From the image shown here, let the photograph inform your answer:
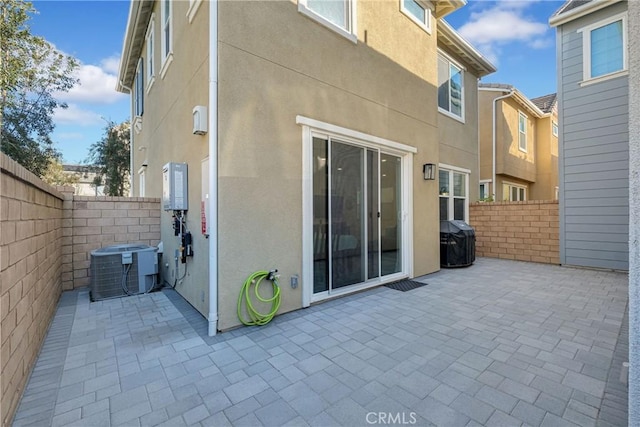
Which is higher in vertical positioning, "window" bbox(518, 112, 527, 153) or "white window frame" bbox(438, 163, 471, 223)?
"window" bbox(518, 112, 527, 153)

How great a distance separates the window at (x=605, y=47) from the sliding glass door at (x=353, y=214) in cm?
511

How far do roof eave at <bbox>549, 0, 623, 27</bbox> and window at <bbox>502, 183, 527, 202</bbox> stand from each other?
241 inches

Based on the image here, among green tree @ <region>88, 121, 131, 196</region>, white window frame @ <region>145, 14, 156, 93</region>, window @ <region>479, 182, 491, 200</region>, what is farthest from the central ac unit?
window @ <region>479, 182, 491, 200</region>

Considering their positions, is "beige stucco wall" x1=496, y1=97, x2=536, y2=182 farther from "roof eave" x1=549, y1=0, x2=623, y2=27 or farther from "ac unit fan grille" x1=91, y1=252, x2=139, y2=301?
"ac unit fan grille" x1=91, y1=252, x2=139, y2=301

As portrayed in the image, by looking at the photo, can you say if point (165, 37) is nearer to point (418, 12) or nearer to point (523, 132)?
point (418, 12)

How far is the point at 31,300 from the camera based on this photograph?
8.84ft

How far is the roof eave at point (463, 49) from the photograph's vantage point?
7.41 m

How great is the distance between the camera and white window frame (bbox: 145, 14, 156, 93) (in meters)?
6.37

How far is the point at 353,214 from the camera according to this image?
462 centimetres

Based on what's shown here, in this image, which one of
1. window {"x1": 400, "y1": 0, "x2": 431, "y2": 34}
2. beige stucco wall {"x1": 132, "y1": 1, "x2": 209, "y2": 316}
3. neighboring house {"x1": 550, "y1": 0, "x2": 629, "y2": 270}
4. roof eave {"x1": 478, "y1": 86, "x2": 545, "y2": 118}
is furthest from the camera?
roof eave {"x1": 478, "y1": 86, "x2": 545, "y2": 118}

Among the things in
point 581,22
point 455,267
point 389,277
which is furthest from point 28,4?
point 581,22

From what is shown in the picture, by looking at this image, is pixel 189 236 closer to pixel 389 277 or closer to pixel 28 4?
pixel 389 277

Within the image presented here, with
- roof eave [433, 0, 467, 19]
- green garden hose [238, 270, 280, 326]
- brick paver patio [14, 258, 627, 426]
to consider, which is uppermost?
roof eave [433, 0, 467, 19]

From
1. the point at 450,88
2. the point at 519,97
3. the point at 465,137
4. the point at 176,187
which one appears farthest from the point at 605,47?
the point at 176,187
